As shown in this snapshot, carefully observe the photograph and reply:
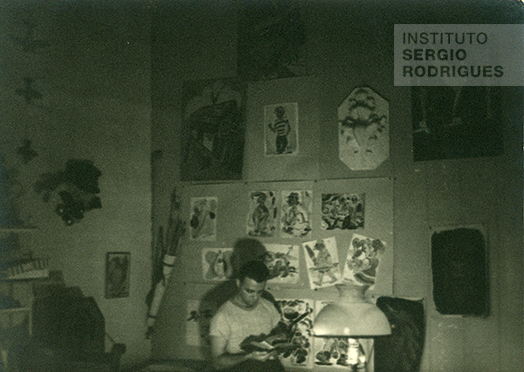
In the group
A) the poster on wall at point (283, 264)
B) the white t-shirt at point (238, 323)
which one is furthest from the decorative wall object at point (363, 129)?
the white t-shirt at point (238, 323)

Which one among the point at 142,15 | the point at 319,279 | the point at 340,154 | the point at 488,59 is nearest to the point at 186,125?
the point at 142,15

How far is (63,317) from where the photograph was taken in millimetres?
4141

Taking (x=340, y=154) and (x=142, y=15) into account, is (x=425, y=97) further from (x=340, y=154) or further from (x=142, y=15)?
(x=142, y=15)

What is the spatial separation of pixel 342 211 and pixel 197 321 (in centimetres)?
182

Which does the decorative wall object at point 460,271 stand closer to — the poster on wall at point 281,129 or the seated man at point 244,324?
the seated man at point 244,324

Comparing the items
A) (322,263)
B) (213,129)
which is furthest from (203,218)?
(322,263)

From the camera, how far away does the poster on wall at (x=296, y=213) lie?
4.92m

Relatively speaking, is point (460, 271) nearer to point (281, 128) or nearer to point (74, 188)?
point (281, 128)

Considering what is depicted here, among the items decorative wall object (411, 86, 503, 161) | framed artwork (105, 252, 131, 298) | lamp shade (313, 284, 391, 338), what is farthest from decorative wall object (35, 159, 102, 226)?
decorative wall object (411, 86, 503, 161)

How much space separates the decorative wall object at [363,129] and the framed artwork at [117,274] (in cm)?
230

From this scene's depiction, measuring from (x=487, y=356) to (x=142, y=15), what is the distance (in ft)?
14.9

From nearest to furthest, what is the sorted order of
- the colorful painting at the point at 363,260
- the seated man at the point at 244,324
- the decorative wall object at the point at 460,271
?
the seated man at the point at 244,324 → the decorative wall object at the point at 460,271 → the colorful painting at the point at 363,260

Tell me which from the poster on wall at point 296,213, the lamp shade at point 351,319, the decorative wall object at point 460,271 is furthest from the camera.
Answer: the poster on wall at point 296,213

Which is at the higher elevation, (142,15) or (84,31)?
(142,15)
